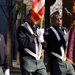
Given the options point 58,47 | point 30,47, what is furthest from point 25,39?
point 58,47

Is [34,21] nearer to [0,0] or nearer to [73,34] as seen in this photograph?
[73,34]

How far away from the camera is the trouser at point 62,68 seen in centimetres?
809

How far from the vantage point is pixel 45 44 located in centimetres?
811

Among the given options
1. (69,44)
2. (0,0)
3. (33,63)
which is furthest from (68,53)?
(0,0)

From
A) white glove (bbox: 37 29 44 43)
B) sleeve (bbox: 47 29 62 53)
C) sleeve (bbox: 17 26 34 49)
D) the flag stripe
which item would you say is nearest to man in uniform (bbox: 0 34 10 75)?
sleeve (bbox: 17 26 34 49)

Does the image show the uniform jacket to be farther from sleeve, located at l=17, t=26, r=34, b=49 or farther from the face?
the face

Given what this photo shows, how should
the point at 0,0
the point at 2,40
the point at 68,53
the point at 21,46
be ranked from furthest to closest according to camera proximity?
the point at 0,0 < the point at 68,53 < the point at 21,46 < the point at 2,40

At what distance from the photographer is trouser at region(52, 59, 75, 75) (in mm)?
8094

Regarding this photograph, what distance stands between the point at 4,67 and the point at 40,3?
1.83m

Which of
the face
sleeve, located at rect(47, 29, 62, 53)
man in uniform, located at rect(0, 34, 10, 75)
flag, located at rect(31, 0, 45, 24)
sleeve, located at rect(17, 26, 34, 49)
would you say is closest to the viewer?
man in uniform, located at rect(0, 34, 10, 75)

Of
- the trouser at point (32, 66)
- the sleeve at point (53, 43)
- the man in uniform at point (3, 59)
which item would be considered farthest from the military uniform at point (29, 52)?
the man in uniform at point (3, 59)

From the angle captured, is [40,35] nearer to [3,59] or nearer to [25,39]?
[25,39]

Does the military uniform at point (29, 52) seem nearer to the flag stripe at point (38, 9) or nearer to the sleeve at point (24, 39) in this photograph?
the sleeve at point (24, 39)

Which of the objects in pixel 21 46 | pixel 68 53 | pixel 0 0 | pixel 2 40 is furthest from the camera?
pixel 0 0
